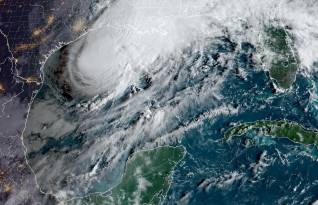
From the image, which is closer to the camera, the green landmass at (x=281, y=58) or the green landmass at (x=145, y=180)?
the green landmass at (x=145, y=180)

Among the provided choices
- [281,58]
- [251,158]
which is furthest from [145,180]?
[281,58]

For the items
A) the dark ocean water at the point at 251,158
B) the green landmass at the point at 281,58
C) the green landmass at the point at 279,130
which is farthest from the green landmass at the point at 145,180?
the green landmass at the point at 281,58

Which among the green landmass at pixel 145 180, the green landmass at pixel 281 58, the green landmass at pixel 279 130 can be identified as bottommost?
the green landmass at pixel 145 180

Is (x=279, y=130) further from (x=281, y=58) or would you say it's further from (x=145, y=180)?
(x=145, y=180)

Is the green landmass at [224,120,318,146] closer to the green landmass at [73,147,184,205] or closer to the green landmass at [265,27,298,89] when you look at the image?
the green landmass at [265,27,298,89]

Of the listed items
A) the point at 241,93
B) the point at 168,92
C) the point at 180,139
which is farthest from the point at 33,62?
the point at 241,93

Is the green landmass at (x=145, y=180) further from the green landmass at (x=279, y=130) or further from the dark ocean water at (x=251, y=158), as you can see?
the green landmass at (x=279, y=130)
